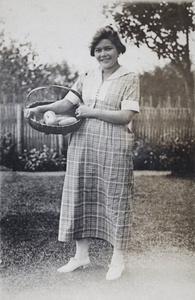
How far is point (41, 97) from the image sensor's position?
2502 millimetres

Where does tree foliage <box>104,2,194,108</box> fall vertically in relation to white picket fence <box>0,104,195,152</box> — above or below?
above

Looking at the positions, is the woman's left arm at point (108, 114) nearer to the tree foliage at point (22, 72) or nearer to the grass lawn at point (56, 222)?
the tree foliage at point (22, 72)

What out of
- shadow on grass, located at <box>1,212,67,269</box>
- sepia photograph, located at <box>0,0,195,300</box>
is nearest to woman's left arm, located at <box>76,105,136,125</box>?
sepia photograph, located at <box>0,0,195,300</box>

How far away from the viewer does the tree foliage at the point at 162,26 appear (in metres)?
2.42

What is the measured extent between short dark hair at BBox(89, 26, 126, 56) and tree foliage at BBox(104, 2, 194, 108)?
0.12 m

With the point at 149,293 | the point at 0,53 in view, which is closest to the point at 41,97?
the point at 0,53

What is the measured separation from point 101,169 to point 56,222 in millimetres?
537

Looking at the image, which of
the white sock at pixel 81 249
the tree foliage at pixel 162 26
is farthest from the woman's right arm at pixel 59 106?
the white sock at pixel 81 249

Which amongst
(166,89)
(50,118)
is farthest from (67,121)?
(166,89)

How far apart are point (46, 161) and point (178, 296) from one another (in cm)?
118

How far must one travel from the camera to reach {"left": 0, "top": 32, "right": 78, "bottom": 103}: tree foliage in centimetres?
247

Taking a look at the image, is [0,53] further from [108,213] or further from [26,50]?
[108,213]

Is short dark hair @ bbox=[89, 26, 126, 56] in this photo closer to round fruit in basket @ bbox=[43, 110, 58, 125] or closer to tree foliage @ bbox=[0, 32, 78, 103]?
tree foliage @ bbox=[0, 32, 78, 103]

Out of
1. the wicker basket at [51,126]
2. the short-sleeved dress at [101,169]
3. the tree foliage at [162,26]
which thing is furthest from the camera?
the tree foliage at [162,26]
